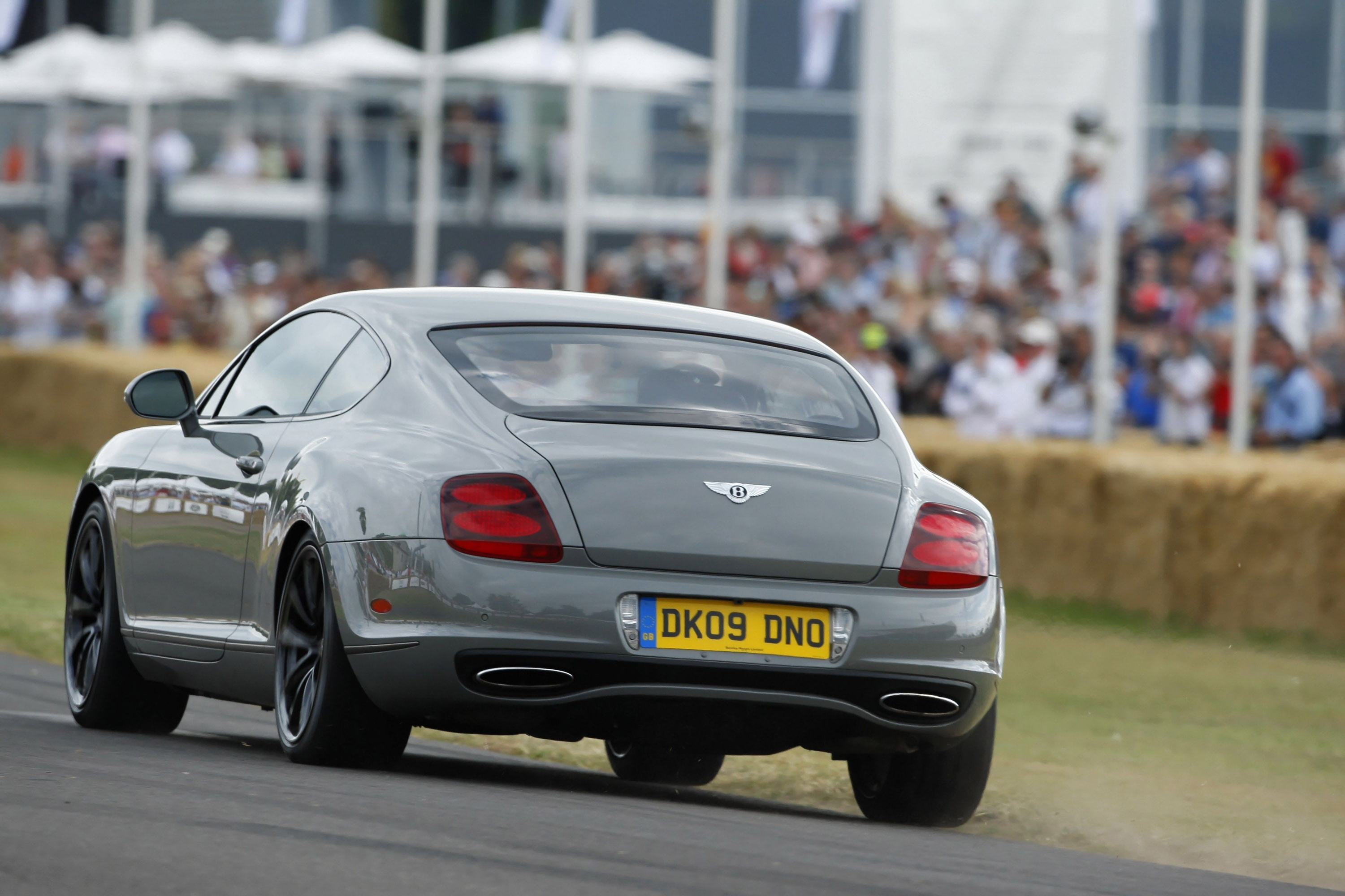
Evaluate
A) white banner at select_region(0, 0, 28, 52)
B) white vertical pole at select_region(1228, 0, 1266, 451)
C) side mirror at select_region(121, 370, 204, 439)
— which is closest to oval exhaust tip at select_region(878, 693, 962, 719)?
side mirror at select_region(121, 370, 204, 439)

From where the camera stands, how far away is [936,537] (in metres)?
6.74

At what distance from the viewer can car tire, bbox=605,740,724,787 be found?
815cm

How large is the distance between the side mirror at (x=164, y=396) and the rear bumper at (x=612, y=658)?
1.44 metres

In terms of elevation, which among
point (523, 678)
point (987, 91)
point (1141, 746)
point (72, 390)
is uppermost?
point (987, 91)

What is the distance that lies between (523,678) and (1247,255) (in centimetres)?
1152

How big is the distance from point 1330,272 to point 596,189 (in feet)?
45.6

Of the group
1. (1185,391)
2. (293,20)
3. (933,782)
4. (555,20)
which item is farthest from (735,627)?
(293,20)

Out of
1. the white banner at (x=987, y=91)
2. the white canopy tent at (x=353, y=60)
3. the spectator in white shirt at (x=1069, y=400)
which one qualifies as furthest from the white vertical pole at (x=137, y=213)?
the spectator in white shirt at (x=1069, y=400)

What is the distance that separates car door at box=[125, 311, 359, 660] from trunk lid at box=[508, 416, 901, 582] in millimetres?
Answer: 1138

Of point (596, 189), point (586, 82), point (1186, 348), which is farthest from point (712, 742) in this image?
point (596, 189)

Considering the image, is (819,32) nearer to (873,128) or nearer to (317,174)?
(873,128)

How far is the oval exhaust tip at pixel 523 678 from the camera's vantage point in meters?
6.43

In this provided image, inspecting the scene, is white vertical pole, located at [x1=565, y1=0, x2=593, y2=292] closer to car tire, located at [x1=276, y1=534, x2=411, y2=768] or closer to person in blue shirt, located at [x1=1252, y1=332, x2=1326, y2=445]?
person in blue shirt, located at [x1=1252, y1=332, x2=1326, y2=445]

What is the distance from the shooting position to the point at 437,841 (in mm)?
5664
